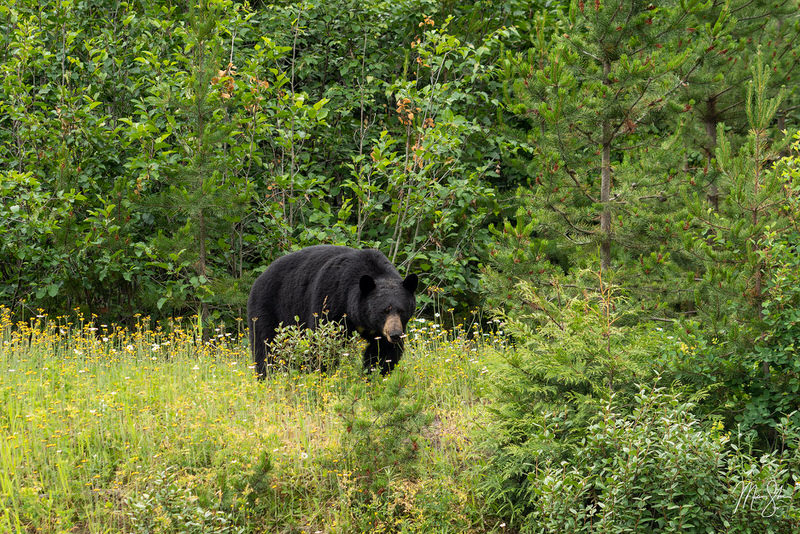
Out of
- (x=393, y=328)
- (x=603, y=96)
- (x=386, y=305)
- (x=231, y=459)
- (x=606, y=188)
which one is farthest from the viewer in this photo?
(x=606, y=188)

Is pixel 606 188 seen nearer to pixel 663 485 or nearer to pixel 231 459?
pixel 663 485

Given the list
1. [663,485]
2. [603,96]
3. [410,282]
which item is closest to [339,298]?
[410,282]

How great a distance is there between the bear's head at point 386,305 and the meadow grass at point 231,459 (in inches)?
22.1

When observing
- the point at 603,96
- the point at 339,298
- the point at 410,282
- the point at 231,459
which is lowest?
the point at 231,459

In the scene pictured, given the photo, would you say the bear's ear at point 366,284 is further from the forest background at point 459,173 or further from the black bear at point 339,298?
the forest background at point 459,173

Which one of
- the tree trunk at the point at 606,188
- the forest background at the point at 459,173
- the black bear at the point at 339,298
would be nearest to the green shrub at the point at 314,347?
the black bear at the point at 339,298

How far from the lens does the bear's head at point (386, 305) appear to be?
6277 mm

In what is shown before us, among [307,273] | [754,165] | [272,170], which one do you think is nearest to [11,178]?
[272,170]

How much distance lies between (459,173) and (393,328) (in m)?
3.91

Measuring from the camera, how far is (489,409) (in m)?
4.80

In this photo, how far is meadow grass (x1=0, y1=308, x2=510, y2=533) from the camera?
4410 mm

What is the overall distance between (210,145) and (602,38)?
4.15m

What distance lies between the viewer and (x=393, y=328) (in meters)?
6.20

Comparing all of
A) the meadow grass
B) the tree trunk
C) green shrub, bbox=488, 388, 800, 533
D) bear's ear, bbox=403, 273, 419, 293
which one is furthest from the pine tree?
green shrub, bbox=488, 388, 800, 533
